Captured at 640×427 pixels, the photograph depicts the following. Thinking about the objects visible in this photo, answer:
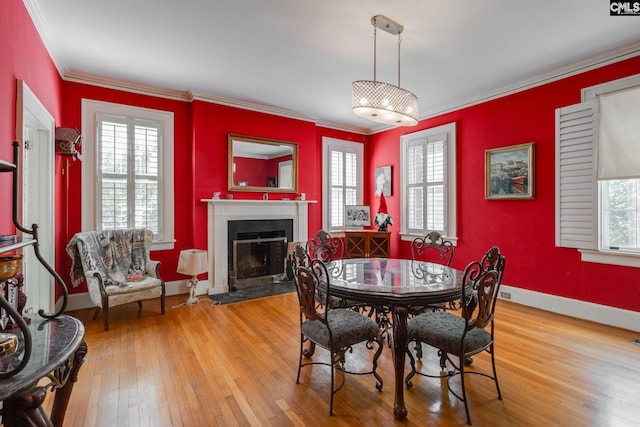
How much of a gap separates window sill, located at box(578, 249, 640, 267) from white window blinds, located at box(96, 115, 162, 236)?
17.1 feet

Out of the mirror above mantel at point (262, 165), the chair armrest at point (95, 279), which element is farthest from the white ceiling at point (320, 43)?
the chair armrest at point (95, 279)

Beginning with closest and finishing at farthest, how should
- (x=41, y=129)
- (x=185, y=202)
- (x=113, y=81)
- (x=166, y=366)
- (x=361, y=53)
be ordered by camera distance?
(x=166, y=366)
(x=41, y=129)
(x=361, y=53)
(x=113, y=81)
(x=185, y=202)

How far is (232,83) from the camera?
4.06 meters

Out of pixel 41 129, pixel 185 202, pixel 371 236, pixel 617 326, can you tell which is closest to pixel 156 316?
pixel 185 202

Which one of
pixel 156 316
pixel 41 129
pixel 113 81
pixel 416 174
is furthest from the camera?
pixel 416 174

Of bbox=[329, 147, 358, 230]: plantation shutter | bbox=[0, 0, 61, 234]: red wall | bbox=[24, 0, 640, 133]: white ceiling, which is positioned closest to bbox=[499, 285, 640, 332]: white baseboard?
bbox=[24, 0, 640, 133]: white ceiling

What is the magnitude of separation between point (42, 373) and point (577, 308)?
459 centimetres

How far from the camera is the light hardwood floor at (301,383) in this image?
6.31ft

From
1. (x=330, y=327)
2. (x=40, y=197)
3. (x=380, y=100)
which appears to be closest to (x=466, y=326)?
(x=330, y=327)

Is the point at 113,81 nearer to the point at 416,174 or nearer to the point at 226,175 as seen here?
the point at 226,175

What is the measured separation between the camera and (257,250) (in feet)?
16.6

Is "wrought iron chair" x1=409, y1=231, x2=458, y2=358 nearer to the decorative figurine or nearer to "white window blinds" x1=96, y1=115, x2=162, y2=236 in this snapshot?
the decorative figurine

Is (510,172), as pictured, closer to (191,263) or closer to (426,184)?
(426,184)

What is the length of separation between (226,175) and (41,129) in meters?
2.13
